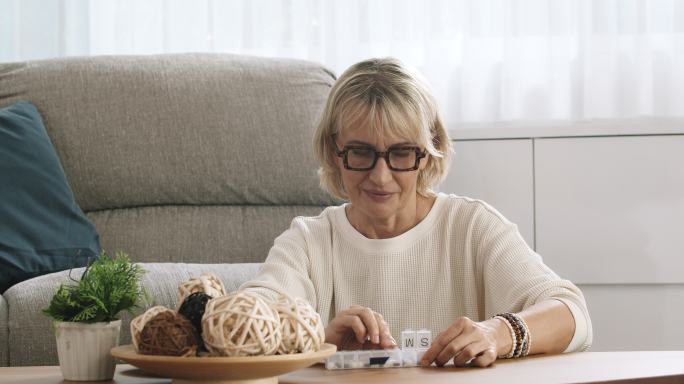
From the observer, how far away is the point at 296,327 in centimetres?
103

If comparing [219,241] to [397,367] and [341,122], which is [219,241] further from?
[397,367]

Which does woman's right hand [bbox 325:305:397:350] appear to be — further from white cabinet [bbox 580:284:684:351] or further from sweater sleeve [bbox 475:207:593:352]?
white cabinet [bbox 580:284:684:351]

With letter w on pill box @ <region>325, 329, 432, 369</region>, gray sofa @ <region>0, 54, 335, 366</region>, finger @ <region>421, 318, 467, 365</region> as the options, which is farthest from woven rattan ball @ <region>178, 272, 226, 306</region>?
gray sofa @ <region>0, 54, 335, 366</region>

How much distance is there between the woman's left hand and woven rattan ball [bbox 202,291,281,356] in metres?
0.30

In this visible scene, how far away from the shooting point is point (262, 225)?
2520 millimetres

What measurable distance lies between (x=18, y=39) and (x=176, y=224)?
109cm

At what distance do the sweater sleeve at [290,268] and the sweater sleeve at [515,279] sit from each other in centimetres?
31

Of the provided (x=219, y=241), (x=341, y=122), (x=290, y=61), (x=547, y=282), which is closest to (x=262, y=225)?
(x=219, y=241)

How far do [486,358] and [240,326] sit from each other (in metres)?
0.39

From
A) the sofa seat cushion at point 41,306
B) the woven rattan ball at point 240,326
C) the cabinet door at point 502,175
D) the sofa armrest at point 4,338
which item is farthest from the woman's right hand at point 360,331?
the cabinet door at point 502,175

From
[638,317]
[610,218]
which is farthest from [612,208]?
[638,317]

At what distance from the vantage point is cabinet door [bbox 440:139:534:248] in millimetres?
2850


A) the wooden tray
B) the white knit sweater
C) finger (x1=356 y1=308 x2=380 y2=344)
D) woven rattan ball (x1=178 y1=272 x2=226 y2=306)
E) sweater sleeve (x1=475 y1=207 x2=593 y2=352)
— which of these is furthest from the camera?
the white knit sweater

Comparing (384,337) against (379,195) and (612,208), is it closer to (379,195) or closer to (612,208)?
(379,195)
